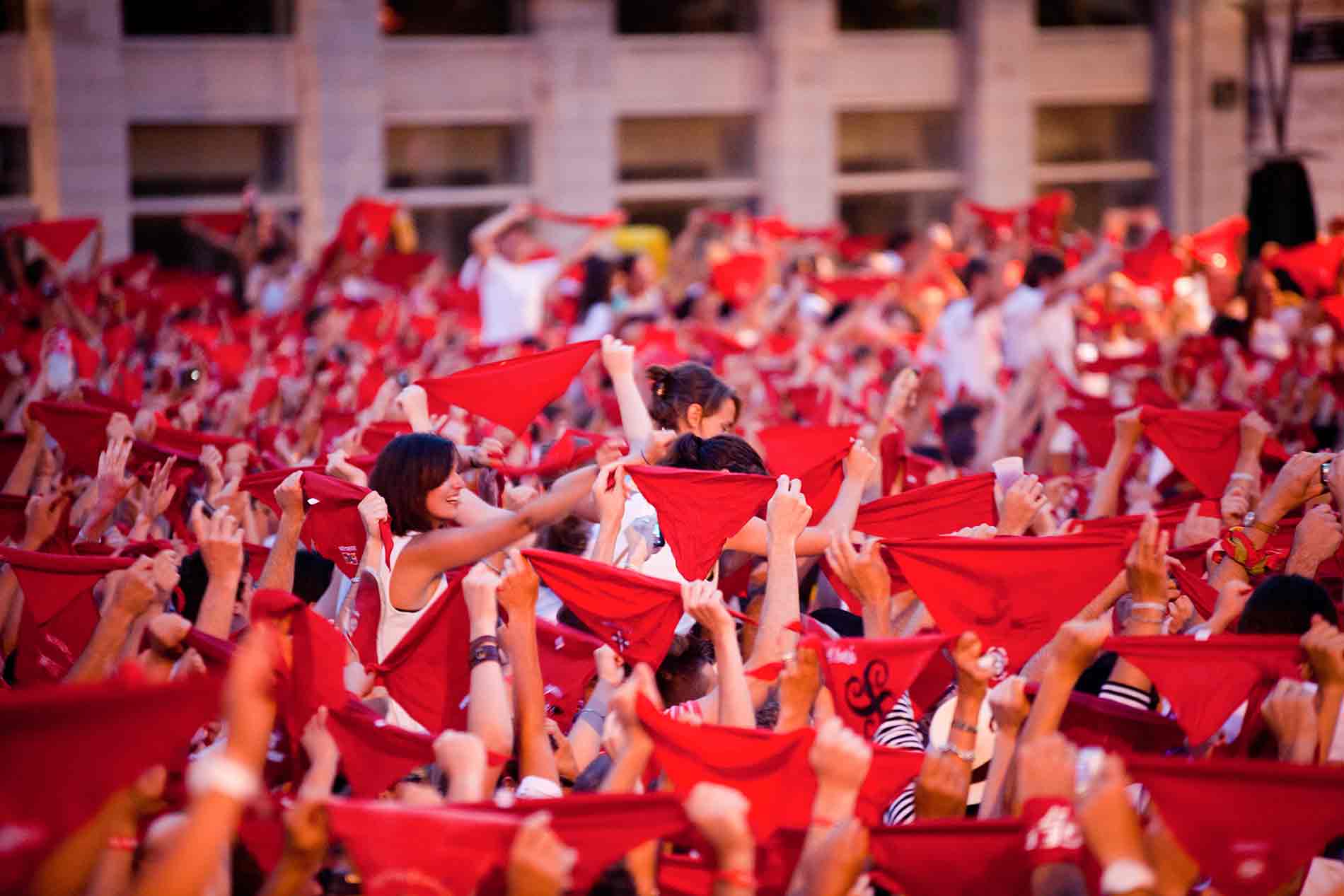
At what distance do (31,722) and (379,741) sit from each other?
1178 millimetres

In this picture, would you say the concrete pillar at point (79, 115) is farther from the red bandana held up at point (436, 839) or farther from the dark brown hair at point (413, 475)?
the red bandana held up at point (436, 839)

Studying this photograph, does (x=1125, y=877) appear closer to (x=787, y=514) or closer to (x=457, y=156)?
(x=787, y=514)

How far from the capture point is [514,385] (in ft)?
19.2

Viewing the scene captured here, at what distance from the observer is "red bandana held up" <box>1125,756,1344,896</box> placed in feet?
10.2

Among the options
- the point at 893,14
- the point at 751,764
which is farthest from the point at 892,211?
the point at 751,764

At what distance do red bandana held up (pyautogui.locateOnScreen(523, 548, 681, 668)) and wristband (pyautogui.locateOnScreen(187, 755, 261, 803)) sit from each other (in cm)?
181

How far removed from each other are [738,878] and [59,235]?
1191cm

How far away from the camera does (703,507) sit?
4.93 m

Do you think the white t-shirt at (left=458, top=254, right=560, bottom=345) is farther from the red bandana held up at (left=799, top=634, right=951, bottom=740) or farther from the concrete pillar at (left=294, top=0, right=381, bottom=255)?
the red bandana held up at (left=799, top=634, right=951, bottom=740)

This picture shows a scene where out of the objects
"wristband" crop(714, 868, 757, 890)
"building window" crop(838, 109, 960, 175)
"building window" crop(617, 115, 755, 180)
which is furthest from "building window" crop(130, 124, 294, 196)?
"wristband" crop(714, 868, 757, 890)

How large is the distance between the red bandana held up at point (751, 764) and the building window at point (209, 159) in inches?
828

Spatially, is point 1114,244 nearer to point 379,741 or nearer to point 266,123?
point 379,741

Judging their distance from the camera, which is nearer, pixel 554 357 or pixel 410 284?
pixel 554 357

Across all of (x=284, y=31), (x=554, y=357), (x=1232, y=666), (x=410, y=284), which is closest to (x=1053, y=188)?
(x=284, y=31)
